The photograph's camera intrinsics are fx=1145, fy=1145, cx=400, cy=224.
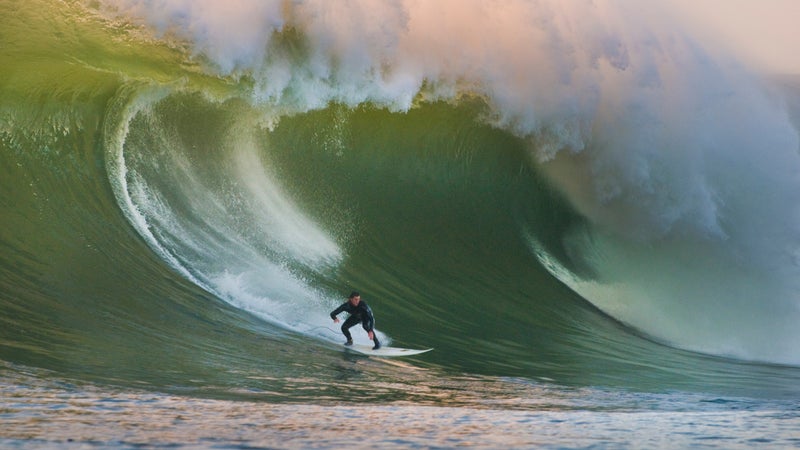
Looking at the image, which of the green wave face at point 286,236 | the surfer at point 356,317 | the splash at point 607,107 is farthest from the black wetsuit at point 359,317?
the splash at point 607,107

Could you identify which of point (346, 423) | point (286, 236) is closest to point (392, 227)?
point (286, 236)

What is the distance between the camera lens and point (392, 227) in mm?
11453

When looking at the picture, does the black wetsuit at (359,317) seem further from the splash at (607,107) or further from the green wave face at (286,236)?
the splash at (607,107)

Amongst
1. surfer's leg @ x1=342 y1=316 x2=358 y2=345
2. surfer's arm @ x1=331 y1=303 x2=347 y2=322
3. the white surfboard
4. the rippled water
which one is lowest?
the rippled water

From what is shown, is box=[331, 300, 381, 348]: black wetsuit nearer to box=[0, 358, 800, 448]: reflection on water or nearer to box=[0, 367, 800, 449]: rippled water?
box=[0, 358, 800, 448]: reflection on water

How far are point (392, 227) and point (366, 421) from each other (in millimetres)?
5840

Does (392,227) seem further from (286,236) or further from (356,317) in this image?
(356,317)

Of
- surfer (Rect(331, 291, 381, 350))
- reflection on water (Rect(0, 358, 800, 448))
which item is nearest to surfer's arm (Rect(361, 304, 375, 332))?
surfer (Rect(331, 291, 381, 350))

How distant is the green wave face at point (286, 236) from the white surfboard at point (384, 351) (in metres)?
0.15

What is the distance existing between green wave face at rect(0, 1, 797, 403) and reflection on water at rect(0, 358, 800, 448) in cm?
43

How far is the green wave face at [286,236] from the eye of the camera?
301 inches

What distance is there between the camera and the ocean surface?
20.3 feet

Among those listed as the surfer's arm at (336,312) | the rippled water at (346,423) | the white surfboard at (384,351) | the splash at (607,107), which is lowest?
the rippled water at (346,423)

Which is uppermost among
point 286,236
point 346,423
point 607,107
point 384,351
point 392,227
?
point 607,107
